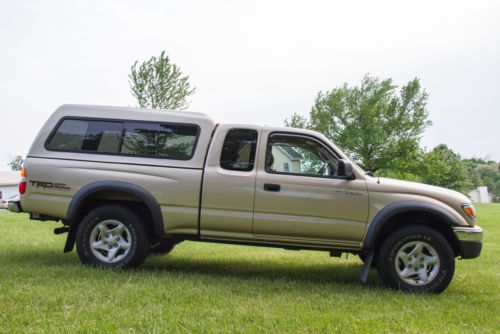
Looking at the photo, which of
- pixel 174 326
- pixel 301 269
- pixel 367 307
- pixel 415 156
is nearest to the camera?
pixel 174 326

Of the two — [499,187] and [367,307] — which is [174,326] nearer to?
[367,307]

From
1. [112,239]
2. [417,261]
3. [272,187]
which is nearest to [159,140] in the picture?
[112,239]

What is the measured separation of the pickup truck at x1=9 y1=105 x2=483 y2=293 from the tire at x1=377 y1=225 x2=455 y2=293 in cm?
1

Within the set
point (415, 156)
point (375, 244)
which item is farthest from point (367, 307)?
point (415, 156)

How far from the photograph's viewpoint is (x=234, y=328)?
3.69 m

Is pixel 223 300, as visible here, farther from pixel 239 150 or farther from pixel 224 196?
pixel 239 150

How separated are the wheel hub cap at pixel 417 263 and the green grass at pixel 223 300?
280mm

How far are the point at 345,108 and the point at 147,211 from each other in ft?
119

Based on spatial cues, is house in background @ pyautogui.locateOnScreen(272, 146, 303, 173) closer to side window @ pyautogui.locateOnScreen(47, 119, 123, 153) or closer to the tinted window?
the tinted window

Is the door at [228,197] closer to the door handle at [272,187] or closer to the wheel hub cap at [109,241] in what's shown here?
the door handle at [272,187]

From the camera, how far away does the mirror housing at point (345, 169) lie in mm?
5562

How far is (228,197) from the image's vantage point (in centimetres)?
569

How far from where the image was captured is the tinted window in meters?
5.98

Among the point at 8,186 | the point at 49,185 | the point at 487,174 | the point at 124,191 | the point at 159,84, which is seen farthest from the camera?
the point at 487,174
